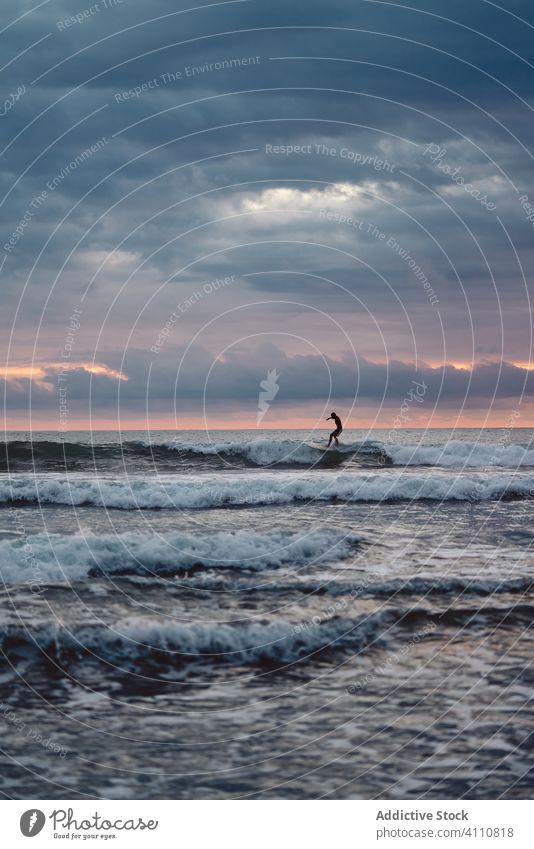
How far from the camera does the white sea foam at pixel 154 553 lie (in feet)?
49.9

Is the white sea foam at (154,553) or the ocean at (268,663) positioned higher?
the white sea foam at (154,553)

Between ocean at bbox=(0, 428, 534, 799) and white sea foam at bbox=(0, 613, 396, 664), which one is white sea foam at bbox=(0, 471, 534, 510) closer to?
ocean at bbox=(0, 428, 534, 799)

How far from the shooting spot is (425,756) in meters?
7.61

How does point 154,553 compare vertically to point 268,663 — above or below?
above

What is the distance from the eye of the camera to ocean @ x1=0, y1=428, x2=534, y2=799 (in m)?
7.30

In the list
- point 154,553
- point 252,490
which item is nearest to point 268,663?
point 154,553

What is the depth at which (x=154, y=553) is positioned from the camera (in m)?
16.7

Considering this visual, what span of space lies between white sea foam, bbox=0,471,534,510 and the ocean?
878 cm

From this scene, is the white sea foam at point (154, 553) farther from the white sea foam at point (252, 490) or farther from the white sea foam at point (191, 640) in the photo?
the white sea foam at point (252, 490)

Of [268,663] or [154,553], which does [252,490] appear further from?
[268,663]

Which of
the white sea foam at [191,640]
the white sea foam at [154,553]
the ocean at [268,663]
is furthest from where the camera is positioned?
the white sea foam at [154,553]

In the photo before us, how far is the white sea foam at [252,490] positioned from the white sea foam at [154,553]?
12.2 meters

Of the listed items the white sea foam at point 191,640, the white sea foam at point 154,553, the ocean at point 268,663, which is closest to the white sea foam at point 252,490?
the ocean at point 268,663

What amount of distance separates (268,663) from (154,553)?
6762 mm
